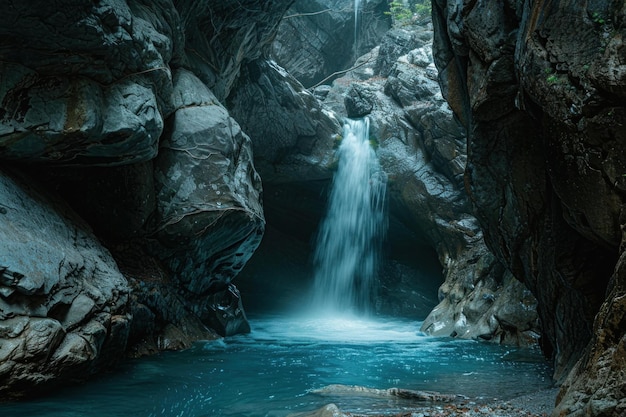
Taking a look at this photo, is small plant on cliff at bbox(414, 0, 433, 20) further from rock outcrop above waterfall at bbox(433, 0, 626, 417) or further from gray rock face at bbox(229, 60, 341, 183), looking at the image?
rock outcrop above waterfall at bbox(433, 0, 626, 417)

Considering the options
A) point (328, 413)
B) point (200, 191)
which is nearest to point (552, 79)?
point (328, 413)

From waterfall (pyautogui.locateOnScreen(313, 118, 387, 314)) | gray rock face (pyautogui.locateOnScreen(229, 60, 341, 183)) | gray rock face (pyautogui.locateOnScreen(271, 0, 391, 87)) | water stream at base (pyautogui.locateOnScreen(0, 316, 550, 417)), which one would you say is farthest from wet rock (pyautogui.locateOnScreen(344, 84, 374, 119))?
water stream at base (pyautogui.locateOnScreen(0, 316, 550, 417))

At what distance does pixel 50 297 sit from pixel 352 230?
14438mm

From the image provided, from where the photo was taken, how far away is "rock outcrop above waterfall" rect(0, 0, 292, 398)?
5980 mm

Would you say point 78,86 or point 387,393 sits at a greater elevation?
point 78,86

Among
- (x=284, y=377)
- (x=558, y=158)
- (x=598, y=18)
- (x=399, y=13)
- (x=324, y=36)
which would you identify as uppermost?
(x=399, y=13)

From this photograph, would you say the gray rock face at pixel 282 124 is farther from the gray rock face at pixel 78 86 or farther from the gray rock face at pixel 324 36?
the gray rock face at pixel 324 36

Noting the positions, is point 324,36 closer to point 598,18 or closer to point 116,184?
point 116,184

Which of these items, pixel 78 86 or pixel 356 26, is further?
pixel 356 26

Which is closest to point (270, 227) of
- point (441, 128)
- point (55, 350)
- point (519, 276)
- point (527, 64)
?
point (441, 128)

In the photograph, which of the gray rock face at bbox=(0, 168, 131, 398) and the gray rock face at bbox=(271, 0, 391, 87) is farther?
the gray rock face at bbox=(271, 0, 391, 87)

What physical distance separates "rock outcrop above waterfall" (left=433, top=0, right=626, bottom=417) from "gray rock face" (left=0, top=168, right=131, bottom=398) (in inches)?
217

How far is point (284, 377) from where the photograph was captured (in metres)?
7.29

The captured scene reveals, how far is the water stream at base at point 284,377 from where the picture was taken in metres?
5.38
